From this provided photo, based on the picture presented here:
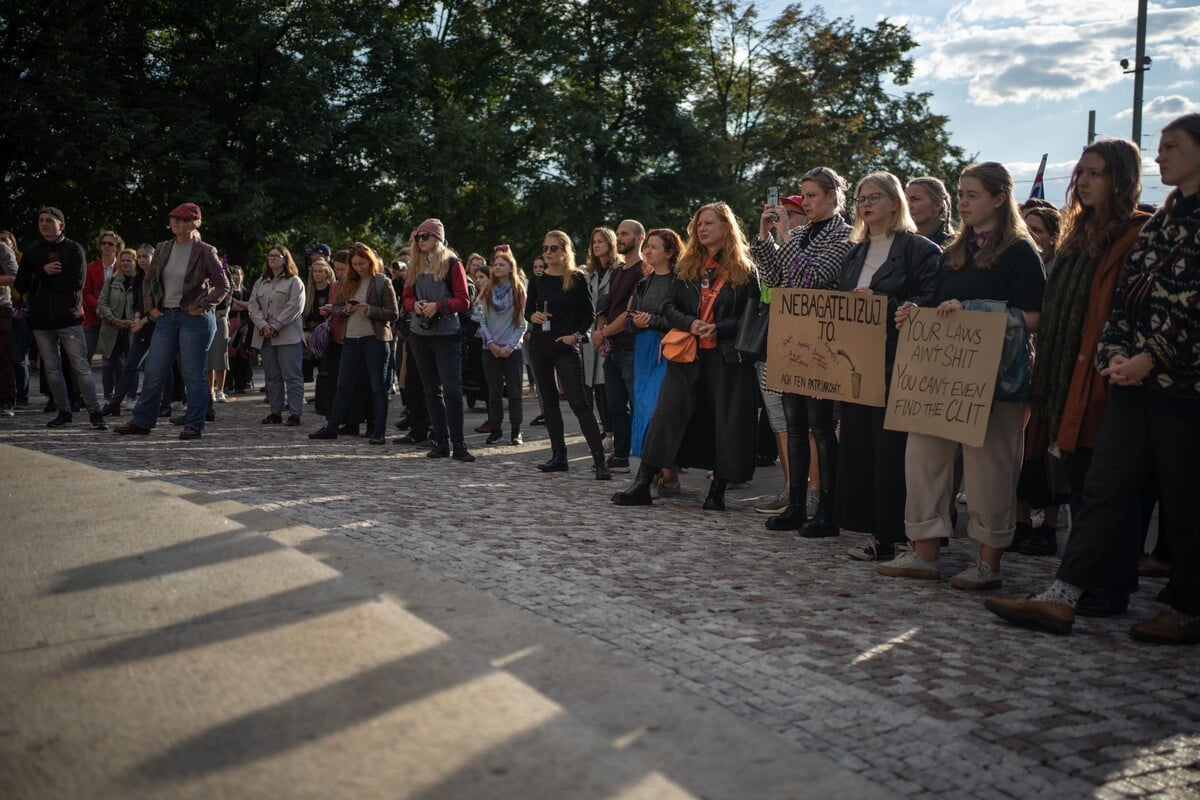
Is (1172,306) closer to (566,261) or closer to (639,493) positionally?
(639,493)

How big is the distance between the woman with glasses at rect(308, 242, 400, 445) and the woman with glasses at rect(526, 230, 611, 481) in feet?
7.76

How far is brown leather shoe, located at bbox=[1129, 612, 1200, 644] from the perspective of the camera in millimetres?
5066

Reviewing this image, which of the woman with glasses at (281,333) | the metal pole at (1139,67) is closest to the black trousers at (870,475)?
the woman with glasses at (281,333)

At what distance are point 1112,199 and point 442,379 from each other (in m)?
6.72

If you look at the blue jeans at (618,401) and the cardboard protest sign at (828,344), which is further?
the blue jeans at (618,401)

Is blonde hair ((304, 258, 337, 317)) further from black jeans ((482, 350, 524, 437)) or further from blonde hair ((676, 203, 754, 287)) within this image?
blonde hair ((676, 203, 754, 287))

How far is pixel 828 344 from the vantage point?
7164 millimetres

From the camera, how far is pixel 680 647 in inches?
185

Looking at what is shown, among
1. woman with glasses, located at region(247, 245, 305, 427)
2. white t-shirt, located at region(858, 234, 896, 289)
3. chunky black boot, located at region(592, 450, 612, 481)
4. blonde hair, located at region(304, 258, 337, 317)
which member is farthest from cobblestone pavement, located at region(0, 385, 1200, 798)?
blonde hair, located at region(304, 258, 337, 317)

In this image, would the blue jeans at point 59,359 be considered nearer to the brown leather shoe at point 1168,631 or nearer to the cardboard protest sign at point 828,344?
the cardboard protest sign at point 828,344

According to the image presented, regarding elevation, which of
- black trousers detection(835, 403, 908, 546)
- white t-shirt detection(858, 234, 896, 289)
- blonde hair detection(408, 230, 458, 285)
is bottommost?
black trousers detection(835, 403, 908, 546)

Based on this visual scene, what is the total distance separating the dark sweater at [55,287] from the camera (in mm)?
12648

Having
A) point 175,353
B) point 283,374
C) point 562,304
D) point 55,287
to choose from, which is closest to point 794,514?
point 562,304

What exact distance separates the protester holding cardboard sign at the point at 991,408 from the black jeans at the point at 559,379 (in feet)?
14.9
